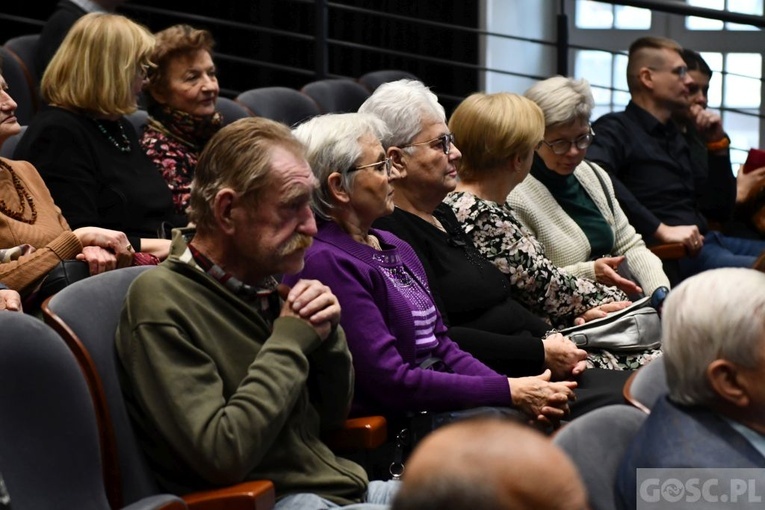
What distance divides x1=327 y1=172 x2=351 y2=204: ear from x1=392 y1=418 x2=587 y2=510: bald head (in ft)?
5.04

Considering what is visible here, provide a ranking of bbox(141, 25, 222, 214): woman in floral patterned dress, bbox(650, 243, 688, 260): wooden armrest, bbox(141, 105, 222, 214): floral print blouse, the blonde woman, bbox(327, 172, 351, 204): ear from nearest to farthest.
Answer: bbox(327, 172, 351, 204): ear < the blonde woman < bbox(141, 105, 222, 214): floral print blouse < bbox(141, 25, 222, 214): woman in floral patterned dress < bbox(650, 243, 688, 260): wooden armrest

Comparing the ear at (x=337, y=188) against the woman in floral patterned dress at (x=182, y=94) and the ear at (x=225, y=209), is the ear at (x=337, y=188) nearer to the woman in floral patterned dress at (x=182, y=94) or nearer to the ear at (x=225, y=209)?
the ear at (x=225, y=209)

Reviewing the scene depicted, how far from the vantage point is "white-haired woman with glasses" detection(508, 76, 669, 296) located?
3506mm

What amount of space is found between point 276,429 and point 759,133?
212 inches

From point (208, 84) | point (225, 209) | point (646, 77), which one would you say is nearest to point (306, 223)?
point (225, 209)

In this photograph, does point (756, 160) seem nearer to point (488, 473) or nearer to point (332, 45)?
point (332, 45)

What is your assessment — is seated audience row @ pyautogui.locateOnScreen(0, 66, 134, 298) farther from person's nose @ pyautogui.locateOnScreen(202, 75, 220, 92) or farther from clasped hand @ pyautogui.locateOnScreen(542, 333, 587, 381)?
clasped hand @ pyautogui.locateOnScreen(542, 333, 587, 381)

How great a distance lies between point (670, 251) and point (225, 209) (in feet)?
7.48

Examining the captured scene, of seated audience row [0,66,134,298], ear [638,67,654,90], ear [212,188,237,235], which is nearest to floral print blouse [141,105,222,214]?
seated audience row [0,66,134,298]

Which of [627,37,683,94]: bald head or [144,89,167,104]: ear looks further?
[627,37,683,94]: bald head

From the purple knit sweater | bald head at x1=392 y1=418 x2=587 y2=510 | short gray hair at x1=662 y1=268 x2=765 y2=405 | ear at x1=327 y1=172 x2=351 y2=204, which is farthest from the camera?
ear at x1=327 y1=172 x2=351 y2=204

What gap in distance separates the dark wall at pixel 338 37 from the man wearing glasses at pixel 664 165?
1584 mm

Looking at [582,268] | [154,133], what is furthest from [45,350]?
[582,268]

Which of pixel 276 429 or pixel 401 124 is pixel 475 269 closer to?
pixel 401 124
